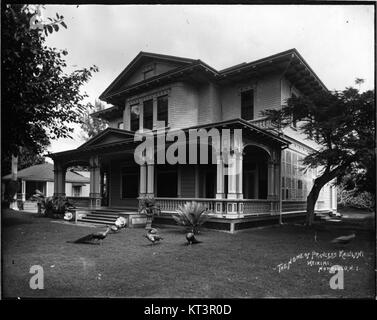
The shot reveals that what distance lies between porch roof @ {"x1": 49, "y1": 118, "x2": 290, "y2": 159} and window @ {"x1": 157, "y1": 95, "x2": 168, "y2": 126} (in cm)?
239

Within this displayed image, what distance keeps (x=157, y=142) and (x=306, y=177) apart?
31.5 feet

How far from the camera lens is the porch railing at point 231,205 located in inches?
424

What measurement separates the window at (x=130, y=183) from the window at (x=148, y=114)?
250 cm

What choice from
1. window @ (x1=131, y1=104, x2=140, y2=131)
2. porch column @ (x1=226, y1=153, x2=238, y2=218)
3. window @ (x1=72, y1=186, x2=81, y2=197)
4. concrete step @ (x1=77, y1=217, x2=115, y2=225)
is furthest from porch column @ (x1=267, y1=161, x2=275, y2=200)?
window @ (x1=72, y1=186, x2=81, y2=197)

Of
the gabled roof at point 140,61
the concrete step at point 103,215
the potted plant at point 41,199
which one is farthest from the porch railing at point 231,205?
the potted plant at point 41,199

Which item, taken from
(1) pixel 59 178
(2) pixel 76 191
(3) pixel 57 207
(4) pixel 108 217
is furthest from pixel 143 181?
(2) pixel 76 191

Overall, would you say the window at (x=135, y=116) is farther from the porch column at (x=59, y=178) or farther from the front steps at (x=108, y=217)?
the front steps at (x=108, y=217)

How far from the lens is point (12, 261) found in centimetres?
539

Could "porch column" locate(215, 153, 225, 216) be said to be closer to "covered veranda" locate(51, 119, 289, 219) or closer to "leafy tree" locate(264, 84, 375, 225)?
"covered veranda" locate(51, 119, 289, 219)

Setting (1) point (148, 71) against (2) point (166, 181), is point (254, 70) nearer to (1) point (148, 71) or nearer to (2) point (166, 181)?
(1) point (148, 71)

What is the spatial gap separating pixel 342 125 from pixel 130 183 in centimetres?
1125

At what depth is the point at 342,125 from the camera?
9.70 m
